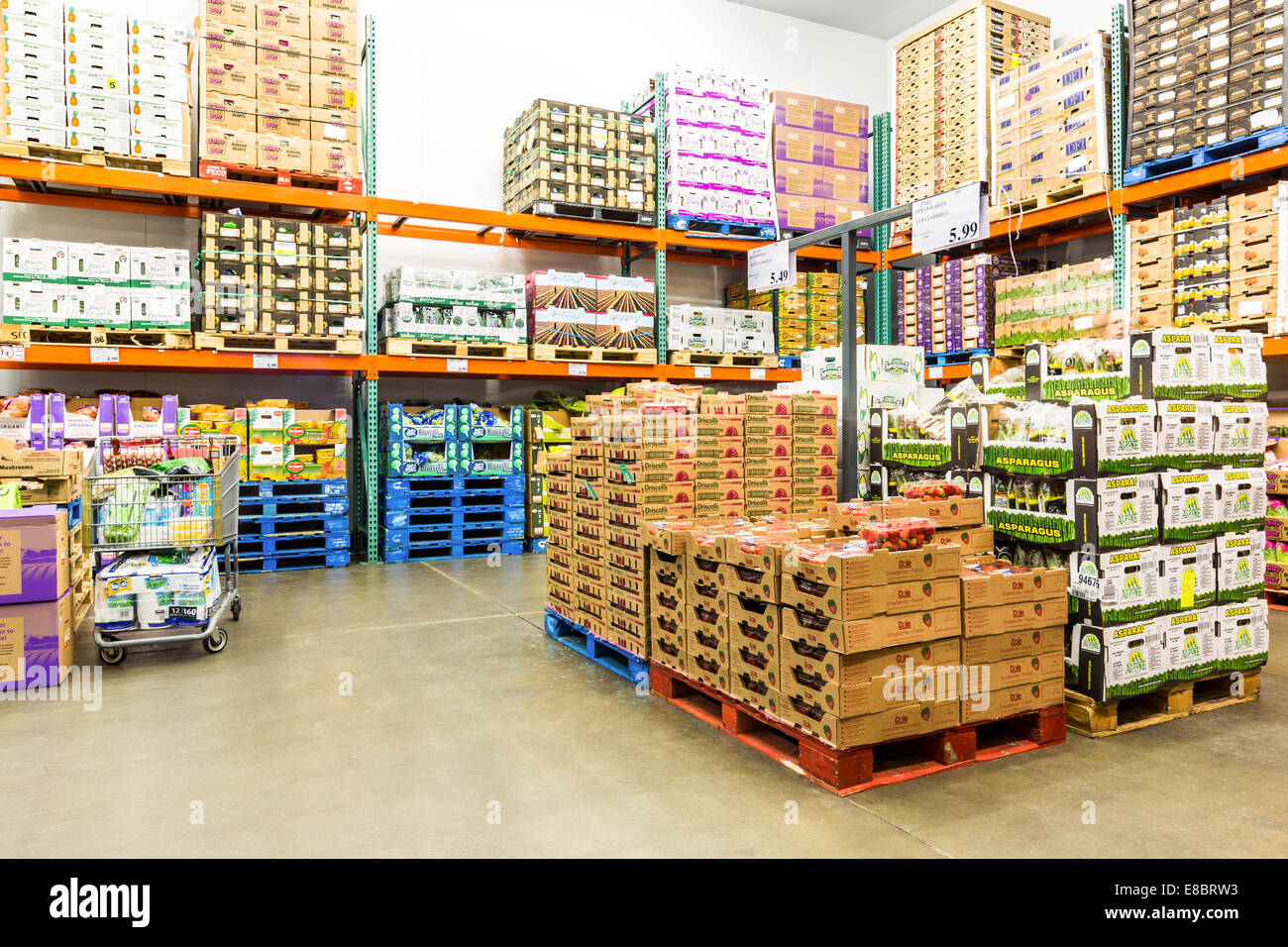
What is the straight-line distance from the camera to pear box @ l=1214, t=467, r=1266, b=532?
3.98 m

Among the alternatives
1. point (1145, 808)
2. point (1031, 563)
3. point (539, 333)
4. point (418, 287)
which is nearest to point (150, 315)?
point (418, 287)

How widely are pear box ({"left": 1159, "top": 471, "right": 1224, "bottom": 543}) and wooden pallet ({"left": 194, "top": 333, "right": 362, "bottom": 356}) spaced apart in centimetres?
684

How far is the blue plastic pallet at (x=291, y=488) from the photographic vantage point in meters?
7.73

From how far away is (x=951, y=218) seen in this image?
394 cm

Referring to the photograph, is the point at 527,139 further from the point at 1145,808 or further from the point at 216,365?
the point at 1145,808

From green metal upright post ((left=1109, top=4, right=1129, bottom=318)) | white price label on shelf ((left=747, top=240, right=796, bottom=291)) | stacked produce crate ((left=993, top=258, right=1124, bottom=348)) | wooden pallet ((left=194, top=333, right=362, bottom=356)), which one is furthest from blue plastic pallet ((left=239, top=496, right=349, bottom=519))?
green metal upright post ((left=1109, top=4, right=1129, bottom=318))

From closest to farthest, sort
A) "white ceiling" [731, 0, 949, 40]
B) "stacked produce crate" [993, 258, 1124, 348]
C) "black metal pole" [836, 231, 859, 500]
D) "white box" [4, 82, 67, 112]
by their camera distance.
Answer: "black metal pole" [836, 231, 859, 500] < "white box" [4, 82, 67, 112] < "stacked produce crate" [993, 258, 1124, 348] < "white ceiling" [731, 0, 949, 40]

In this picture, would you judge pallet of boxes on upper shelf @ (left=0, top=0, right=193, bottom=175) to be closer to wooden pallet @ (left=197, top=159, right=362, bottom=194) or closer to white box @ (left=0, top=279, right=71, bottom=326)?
wooden pallet @ (left=197, top=159, right=362, bottom=194)

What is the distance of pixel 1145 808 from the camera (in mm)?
2793

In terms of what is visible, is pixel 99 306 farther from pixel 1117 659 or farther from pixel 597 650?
pixel 1117 659

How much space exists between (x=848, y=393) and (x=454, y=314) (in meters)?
4.89

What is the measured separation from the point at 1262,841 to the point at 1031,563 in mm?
1512

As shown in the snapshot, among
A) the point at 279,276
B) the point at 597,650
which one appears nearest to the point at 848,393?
the point at 597,650
